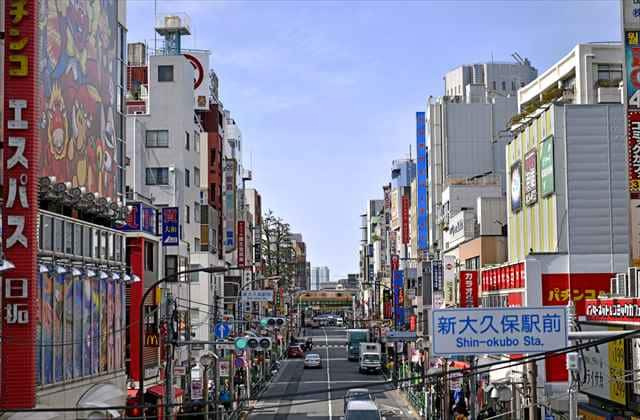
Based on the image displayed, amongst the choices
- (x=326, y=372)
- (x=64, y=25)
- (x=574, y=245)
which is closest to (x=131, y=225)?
(x=64, y=25)

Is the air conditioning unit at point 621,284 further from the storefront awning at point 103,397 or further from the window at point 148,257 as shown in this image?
the window at point 148,257

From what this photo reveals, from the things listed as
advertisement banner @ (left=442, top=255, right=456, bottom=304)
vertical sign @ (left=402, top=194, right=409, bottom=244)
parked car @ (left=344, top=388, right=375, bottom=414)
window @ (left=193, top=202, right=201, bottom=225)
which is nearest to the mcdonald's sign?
parked car @ (left=344, top=388, right=375, bottom=414)

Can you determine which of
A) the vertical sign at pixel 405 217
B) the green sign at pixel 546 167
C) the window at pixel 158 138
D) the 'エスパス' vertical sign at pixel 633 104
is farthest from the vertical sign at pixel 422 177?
the 'エスパス' vertical sign at pixel 633 104

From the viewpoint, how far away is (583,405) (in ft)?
128

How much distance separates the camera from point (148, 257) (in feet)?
185

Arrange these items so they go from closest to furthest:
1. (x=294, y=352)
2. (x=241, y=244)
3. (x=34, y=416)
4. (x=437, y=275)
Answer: (x=34, y=416) → (x=437, y=275) → (x=241, y=244) → (x=294, y=352)

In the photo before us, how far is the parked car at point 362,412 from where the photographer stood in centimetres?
4672

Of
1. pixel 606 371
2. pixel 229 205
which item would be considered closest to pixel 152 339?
pixel 606 371

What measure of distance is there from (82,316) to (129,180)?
33.6 meters

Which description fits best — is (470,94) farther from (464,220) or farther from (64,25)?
(64,25)

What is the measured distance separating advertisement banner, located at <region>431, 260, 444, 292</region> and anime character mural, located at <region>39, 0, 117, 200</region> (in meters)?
33.6

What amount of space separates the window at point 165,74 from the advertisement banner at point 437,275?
2347cm

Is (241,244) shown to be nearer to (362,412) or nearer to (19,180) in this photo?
(362,412)

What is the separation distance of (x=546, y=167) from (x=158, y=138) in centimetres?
3462
